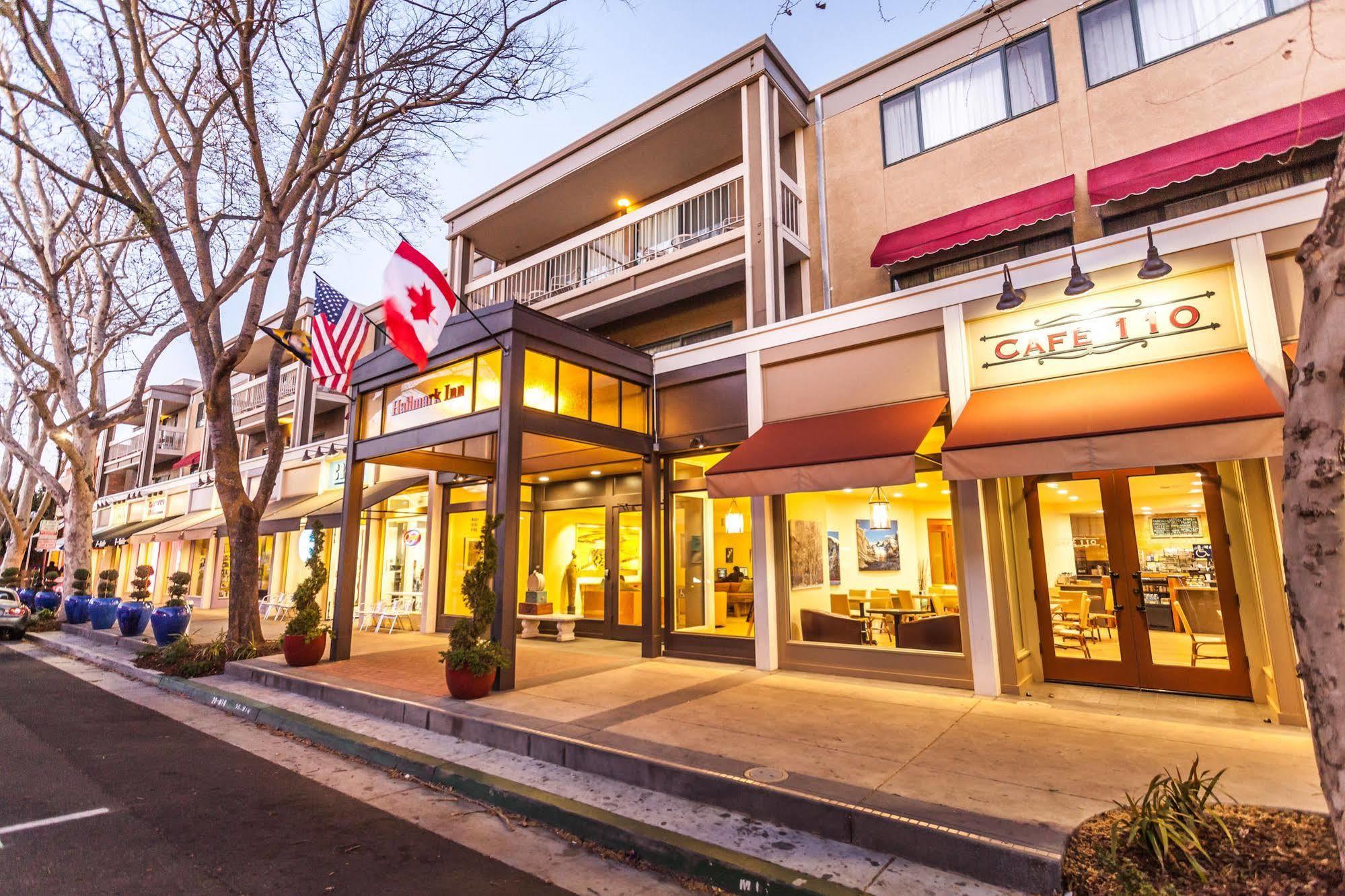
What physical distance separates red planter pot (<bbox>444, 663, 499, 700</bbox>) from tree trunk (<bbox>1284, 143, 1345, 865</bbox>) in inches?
285

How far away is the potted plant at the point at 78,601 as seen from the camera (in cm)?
1728

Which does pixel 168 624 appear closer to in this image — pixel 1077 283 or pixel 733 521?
pixel 733 521

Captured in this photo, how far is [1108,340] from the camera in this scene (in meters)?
7.14

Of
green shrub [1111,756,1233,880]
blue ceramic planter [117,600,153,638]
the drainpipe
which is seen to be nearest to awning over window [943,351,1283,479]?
green shrub [1111,756,1233,880]

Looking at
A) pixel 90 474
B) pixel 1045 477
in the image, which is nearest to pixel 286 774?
pixel 1045 477

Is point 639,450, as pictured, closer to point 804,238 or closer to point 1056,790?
point 804,238

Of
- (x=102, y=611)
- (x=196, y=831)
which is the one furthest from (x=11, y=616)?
(x=196, y=831)

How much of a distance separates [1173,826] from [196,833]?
20.6 feet

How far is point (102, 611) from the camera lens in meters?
15.9

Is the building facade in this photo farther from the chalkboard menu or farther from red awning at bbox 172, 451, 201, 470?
red awning at bbox 172, 451, 201, 470

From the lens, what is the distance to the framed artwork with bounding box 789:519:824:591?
31.7ft

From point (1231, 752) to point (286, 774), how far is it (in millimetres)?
8285

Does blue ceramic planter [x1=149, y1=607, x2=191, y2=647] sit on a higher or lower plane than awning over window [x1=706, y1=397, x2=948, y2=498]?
lower

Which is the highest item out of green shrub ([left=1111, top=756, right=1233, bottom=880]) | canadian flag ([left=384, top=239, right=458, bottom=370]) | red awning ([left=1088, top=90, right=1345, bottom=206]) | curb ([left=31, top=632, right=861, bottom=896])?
red awning ([left=1088, top=90, right=1345, bottom=206])
